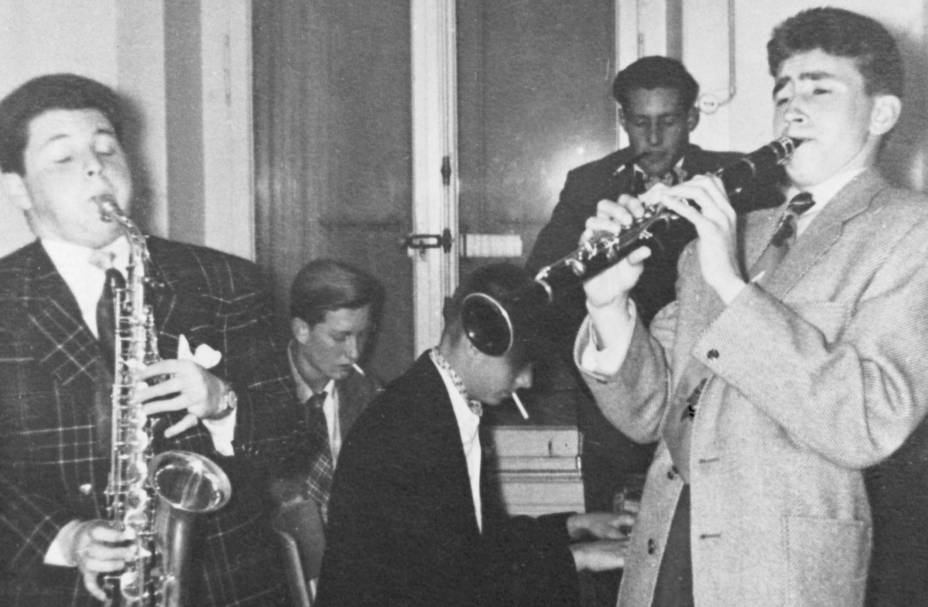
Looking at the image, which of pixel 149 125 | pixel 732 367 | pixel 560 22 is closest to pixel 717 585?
pixel 732 367

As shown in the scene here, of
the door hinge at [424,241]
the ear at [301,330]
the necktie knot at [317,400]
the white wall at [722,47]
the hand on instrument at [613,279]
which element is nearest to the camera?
the hand on instrument at [613,279]

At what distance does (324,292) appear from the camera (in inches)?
143

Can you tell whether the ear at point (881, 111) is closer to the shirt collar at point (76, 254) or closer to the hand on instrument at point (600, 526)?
the hand on instrument at point (600, 526)

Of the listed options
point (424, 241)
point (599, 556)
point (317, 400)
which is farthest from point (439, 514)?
point (424, 241)

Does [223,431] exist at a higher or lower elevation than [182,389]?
lower

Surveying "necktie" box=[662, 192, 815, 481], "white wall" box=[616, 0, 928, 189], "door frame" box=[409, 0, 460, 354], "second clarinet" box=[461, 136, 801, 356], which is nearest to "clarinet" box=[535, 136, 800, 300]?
"second clarinet" box=[461, 136, 801, 356]

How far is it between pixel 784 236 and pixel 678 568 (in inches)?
27.4

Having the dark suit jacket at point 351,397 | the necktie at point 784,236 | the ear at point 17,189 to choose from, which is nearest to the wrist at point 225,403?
the ear at point 17,189

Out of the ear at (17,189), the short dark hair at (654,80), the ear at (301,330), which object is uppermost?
the short dark hair at (654,80)

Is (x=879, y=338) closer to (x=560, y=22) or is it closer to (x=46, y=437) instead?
(x=46, y=437)

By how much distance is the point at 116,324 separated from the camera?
2.10 meters

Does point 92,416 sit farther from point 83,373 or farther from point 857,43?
point 857,43

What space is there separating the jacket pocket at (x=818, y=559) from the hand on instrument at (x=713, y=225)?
16.9 inches

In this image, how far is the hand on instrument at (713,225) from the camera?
70.2 inches
